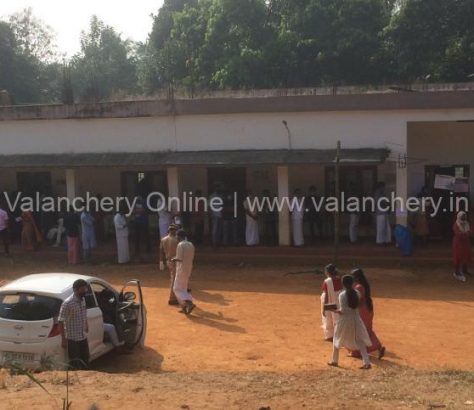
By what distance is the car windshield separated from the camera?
728 cm

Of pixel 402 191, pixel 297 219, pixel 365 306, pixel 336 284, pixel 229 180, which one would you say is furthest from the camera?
pixel 229 180

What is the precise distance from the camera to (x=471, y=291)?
11.9 meters

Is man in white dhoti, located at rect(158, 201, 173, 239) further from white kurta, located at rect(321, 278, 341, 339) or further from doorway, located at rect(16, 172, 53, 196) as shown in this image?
white kurta, located at rect(321, 278, 341, 339)

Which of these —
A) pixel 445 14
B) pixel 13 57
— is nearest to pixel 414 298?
pixel 445 14

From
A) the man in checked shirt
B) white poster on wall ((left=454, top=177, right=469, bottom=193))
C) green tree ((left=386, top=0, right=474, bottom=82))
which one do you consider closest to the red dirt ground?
the man in checked shirt

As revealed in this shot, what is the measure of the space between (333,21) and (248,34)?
4.65 meters

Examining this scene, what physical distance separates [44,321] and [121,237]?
770 cm

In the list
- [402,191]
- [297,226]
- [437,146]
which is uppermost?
[437,146]

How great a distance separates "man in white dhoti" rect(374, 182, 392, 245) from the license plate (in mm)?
9650

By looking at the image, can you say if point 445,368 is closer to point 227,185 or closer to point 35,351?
point 35,351

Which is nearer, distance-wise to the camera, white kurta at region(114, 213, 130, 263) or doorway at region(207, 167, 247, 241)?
white kurta at region(114, 213, 130, 263)

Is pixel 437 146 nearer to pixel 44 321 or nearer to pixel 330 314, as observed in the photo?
pixel 330 314

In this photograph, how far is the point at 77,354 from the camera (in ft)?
23.4

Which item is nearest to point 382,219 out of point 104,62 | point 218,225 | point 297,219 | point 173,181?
point 297,219
